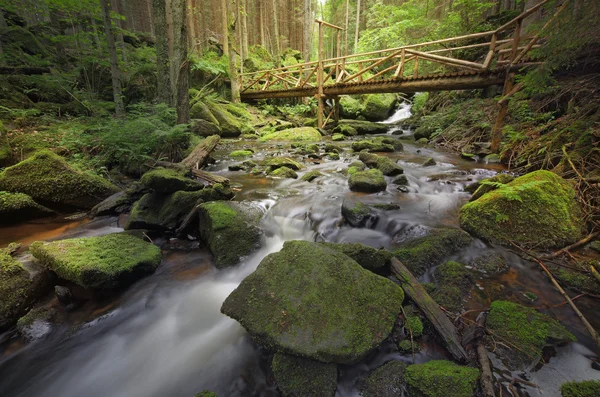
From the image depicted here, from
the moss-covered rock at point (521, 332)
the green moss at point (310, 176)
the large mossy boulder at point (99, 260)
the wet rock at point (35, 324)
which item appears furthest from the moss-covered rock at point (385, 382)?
the green moss at point (310, 176)

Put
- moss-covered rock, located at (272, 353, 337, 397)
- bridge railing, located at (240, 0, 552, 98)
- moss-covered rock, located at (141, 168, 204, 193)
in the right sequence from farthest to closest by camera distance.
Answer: bridge railing, located at (240, 0, 552, 98), moss-covered rock, located at (141, 168, 204, 193), moss-covered rock, located at (272, 353, 337, 397)

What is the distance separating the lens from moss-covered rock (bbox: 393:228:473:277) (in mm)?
2836

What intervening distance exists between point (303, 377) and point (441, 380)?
2.83ft

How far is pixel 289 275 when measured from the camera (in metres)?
2.21

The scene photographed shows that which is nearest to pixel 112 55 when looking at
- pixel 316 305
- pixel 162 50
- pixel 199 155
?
pixel 162 50

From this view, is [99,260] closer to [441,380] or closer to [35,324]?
[35,324]

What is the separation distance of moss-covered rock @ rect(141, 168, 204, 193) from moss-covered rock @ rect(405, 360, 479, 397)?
3.74 meters

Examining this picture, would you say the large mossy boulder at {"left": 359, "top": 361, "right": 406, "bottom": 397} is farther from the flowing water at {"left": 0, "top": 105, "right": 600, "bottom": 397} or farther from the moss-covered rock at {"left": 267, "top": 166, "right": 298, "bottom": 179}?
the moss-covered rock at {"left": 267, "top": 166, "right": 298, "bottom": 179}

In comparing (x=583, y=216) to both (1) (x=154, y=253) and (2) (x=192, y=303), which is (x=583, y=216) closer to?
(2) (x=192, y=303)

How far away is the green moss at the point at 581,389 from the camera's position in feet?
5.10

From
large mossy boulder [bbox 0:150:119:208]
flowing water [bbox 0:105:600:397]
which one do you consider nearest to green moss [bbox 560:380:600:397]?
flowing water [bbox 0:105:600:397]

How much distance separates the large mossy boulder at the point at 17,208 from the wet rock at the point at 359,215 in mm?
4542

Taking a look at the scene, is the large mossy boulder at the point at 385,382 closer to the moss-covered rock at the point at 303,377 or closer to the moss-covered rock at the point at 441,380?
the moss-covered rock at the point at 441,380

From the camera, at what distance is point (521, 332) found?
1.97 m
